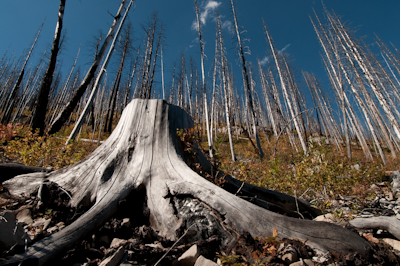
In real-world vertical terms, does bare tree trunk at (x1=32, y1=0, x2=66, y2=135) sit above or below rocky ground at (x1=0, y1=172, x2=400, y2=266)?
above

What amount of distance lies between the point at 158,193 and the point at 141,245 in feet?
1.62

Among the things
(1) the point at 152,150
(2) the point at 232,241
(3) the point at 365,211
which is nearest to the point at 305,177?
(3) the point at 365,211

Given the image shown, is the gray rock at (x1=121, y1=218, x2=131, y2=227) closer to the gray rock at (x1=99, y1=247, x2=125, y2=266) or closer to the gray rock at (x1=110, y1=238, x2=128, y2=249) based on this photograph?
the gray rock at (x1=110, y1=238, x2=128, y2=249)

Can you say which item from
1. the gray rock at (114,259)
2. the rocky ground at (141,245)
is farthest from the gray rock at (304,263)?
the gray rock at (114,259)

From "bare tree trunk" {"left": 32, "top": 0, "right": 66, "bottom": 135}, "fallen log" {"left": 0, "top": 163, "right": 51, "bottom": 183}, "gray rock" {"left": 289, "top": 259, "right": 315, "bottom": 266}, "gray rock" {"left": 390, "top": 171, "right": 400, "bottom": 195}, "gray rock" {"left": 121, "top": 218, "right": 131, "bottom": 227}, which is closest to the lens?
"gray rock" {"left": 289, "top": 259, "right": 315, "bottom": 266}

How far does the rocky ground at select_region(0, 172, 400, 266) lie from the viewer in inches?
44.6

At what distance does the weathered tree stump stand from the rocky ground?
0.23ft

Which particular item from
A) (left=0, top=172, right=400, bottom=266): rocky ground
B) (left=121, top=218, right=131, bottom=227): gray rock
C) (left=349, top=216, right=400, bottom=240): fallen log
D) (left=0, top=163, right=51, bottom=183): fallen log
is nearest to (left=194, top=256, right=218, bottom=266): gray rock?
(left=0, top=172, right=400, bottom=266): rocky ground

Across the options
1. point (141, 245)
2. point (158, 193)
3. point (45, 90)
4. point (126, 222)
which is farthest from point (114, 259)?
point (45, 90)

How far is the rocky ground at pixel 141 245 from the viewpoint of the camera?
44.6 inches

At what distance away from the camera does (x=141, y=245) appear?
53.2 inches

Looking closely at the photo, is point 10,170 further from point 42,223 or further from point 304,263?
point 304,263

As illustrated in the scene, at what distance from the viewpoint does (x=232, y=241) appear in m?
1.37

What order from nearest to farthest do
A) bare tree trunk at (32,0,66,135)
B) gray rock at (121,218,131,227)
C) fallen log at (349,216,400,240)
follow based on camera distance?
fallen log at (349,216,400,240) < gray rock at (121,218,131,227) < bare tree trunk at (32,0,66,135)
